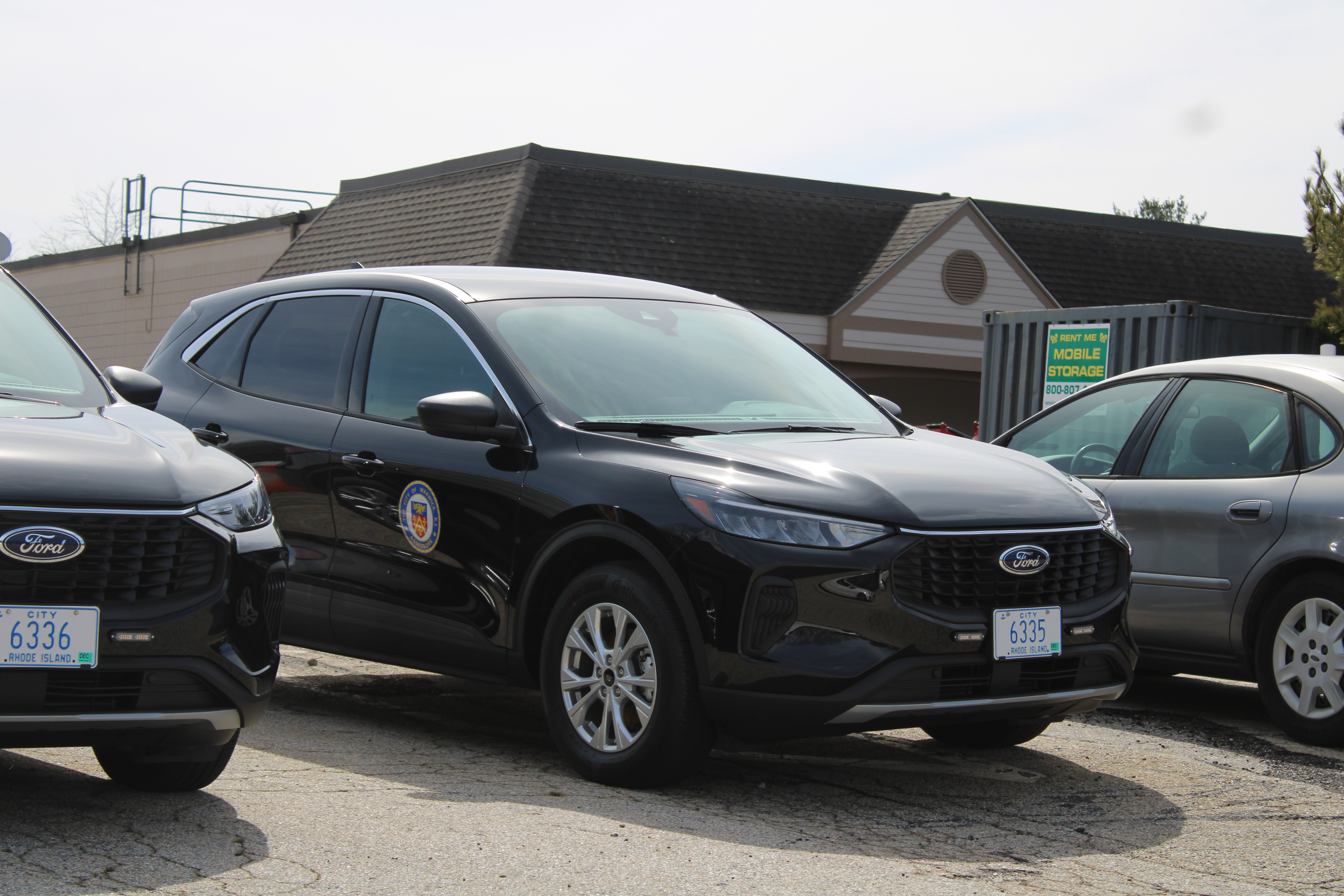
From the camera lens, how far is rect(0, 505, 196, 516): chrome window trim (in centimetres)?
391

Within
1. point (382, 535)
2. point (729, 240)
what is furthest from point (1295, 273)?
point (382, 535)

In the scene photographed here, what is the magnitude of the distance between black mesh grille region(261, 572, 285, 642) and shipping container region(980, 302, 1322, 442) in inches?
273

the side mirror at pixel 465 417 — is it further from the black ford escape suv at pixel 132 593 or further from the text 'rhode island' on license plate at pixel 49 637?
the text 'rhode island' on license plate at pixel 49 637

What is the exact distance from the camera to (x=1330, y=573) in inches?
241

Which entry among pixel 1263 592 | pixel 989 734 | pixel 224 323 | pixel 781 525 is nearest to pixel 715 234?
pixel 224 323

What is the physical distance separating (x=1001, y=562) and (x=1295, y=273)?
2714 centimetres

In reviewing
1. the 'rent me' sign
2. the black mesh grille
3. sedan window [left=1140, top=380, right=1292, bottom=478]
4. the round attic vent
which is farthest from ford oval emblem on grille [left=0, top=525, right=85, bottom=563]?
the round attic vent

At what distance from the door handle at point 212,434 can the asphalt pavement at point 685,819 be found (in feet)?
4.00

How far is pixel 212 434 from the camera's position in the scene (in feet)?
21.9

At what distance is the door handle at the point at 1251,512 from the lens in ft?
20.9

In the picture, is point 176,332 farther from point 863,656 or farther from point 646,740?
point 863,656

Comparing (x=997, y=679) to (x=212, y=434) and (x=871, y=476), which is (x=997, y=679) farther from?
(x=212, y=434)

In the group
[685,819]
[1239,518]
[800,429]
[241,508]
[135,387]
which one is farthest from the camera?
[1239,518]

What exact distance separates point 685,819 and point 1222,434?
3475 mm
